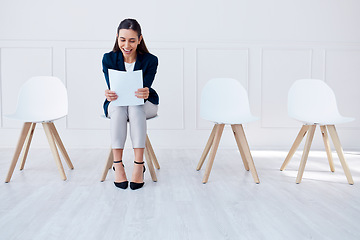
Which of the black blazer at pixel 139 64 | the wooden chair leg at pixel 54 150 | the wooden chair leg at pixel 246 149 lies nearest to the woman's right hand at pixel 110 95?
the black blazer at pixel 139 64

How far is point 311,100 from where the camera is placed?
2.41 m

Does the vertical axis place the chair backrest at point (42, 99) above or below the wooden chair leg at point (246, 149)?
above

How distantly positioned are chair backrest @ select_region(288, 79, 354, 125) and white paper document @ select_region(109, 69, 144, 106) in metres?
1.12

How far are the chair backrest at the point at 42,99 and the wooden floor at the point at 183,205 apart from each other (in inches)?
16.0

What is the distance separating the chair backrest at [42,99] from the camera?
232 centimetres

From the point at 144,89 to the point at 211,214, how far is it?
80 centimetres

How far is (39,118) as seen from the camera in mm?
2178

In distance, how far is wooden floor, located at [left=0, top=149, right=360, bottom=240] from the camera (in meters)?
1.29

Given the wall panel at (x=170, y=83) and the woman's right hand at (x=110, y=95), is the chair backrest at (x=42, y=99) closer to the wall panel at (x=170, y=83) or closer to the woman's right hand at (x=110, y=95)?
the woman's right hand at (x=110, y=95)

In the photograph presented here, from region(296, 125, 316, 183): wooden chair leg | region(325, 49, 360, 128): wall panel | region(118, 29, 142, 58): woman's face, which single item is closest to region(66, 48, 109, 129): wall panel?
region(118, 29, 142, 58): woman's face

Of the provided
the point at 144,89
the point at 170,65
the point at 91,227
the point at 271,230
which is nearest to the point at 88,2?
the point at 170,65

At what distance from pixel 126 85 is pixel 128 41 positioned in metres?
0.26

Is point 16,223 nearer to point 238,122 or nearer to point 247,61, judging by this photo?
point 238,122

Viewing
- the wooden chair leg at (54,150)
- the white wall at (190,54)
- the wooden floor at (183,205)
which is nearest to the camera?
the wooden floor at (183,205)
